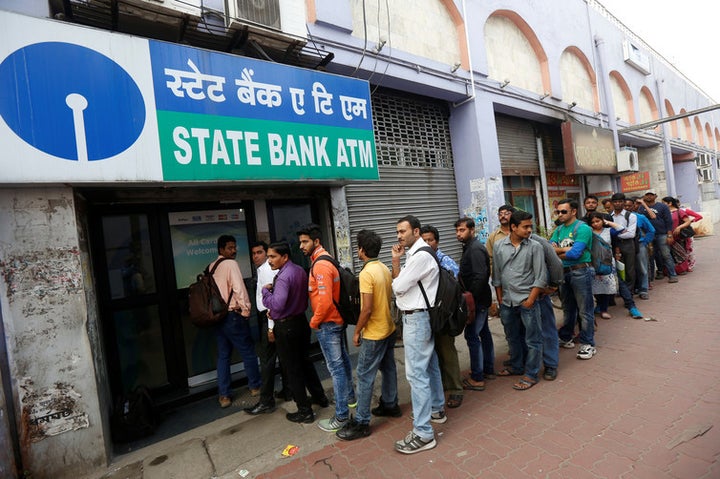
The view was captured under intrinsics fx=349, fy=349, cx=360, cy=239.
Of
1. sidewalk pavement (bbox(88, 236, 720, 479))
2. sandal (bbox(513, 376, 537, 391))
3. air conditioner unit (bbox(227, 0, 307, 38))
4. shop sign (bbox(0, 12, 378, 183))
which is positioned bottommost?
sidewalk pavement (bbox(88, 236, 720, 479))

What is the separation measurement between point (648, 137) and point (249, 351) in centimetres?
1698

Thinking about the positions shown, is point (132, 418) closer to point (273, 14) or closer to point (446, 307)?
point (446, 307)

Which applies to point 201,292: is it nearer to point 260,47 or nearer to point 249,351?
point 249,351

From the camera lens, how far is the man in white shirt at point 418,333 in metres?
2.88

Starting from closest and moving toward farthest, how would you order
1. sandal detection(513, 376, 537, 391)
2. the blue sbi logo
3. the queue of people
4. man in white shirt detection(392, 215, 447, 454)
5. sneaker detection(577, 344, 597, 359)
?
1. the blue sbi logo
2. man in white shirt detection(392, 215, 447, 454)
3. the queue of people
4. sandal detection(513, 376, 537, 391)
5. sneaker detection(577, 344, 597, 359)

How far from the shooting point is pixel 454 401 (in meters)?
3.51

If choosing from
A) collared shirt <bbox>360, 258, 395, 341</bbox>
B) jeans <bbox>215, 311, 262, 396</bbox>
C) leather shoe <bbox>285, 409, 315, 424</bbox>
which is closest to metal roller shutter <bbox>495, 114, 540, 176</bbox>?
collared shirt <bbox>360, 258, 395, 341</bbox>

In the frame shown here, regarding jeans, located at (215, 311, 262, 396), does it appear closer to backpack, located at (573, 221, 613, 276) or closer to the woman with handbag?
backpack, located at (573, 221, 613, 276)

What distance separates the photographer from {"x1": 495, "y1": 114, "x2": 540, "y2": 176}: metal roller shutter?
28.1 ft

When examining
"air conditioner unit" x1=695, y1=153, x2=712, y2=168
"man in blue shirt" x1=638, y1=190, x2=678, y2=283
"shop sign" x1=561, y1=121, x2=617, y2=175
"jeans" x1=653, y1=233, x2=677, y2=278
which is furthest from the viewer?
"air conditioner unit" x1=695, y1=153, x2=712, y2=168

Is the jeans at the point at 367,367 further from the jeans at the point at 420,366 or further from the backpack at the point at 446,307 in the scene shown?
the backpack at the point at 446,307

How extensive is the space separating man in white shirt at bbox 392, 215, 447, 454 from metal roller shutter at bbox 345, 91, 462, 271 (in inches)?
105

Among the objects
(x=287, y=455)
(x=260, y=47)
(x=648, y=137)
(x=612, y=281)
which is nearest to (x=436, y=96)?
(x=260, y=47)

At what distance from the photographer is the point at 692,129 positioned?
18453 millimetres
